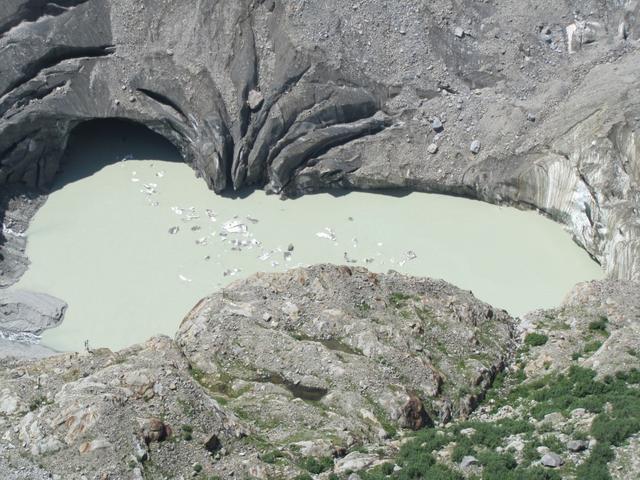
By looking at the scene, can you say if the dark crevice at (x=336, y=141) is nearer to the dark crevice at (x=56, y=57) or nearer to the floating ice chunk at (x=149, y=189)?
the floating ice chunk at (x=149, y=189)

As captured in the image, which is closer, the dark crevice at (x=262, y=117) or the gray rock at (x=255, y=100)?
the dark crevice at (x=262, y=117)

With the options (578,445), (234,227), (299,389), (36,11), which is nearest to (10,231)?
(234,227)

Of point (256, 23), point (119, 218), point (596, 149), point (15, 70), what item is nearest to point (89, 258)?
point (119, 218)

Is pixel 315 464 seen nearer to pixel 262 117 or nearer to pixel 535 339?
pixel 535 339

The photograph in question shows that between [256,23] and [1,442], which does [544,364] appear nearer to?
[1,442]

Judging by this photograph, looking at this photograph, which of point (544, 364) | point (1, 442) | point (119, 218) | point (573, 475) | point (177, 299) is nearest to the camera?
point (573, 475)

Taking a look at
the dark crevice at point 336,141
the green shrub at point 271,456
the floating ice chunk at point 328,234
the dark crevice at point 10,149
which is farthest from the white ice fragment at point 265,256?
the green shrub at point 271,456

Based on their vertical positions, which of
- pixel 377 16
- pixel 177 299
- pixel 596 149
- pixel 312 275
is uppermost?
pixel 377 16

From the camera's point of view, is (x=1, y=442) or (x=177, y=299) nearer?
(x=1, y=442)
